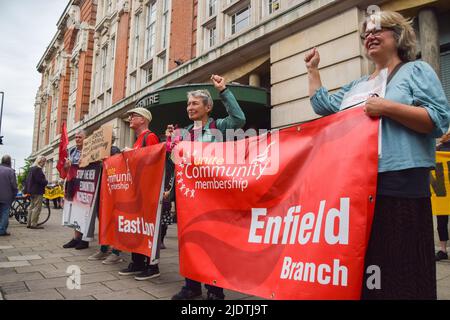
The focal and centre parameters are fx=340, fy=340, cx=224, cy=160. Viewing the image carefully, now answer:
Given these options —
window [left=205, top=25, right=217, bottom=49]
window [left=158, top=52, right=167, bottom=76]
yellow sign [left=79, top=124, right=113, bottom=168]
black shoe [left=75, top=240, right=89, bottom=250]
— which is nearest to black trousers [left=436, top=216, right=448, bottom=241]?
yellow sign [left=79, top=124, right=113, bottom=168]

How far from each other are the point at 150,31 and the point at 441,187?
15.6 m

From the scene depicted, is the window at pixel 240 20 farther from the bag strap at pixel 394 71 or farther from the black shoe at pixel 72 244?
the bag strap at pixel 394 71

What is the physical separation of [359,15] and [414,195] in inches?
268

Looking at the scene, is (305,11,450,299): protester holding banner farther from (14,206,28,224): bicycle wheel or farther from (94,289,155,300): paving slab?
(14,206,28,224): bicycle wheel

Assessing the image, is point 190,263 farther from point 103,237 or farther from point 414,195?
point 103,237

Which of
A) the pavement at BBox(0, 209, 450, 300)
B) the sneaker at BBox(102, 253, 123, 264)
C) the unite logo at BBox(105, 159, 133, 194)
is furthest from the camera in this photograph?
the sneaker at BBox(102, 253, 123, 264)

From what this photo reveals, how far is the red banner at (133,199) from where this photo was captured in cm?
342

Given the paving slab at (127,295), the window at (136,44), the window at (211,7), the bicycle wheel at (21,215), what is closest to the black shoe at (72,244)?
the paving slab at (127,295)

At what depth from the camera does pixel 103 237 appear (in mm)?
4336

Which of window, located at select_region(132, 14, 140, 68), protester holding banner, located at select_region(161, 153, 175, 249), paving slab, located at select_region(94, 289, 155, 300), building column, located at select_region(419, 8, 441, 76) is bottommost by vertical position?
paving slab, located at select_region(94, 289, 155, 300)

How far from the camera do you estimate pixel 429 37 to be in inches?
252

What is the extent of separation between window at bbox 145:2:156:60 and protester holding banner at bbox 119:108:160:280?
13.1 m

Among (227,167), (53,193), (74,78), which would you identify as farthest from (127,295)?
(74,78)

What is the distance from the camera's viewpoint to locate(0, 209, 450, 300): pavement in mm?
3037
